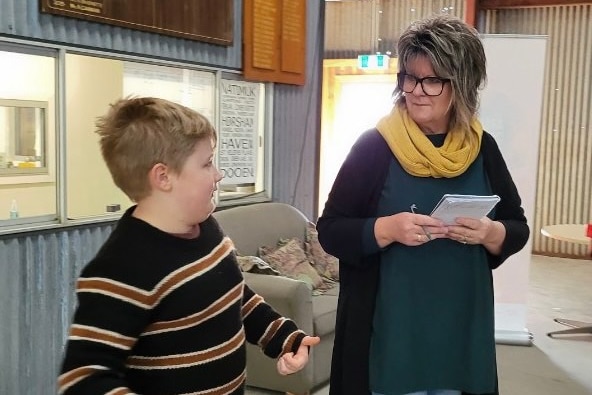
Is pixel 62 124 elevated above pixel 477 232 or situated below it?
above

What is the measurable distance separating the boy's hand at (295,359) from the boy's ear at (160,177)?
1.47 ft

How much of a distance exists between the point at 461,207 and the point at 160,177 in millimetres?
662

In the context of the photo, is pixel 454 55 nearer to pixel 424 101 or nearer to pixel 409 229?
pixel 424 101

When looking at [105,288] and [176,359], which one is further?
[176,359]

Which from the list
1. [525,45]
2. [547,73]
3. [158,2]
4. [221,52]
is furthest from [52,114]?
[547,73]

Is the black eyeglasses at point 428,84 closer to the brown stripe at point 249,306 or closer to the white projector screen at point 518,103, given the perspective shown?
the brown stripe at point 249,306

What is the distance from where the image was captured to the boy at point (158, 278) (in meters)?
1.09

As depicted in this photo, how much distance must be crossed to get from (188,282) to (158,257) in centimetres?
7

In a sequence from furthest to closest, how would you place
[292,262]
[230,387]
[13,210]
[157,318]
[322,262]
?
1. [322,262]
2. [292,262]
3. [13,210]
4. [230,387]
5. [157,318]

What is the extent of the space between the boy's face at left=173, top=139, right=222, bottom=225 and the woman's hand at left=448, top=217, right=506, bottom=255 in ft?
1.92

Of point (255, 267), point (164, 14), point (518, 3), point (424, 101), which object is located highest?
point (518, 3)

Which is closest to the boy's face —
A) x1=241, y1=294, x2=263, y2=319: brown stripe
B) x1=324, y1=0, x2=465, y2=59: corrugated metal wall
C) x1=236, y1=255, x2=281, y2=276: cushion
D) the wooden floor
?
x1=241, y1=294, x2=263, y2=319: brown stripe

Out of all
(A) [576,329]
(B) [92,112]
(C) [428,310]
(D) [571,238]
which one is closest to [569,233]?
(D) [571,238]

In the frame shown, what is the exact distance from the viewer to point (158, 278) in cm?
116
